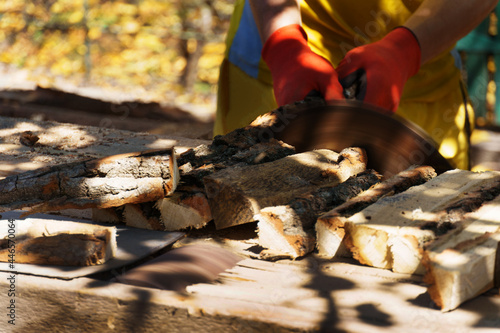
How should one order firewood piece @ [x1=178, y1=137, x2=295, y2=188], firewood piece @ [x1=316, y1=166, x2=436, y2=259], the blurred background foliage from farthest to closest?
the blurred background foliage
firewood piece @ [x1=178, y1=137, x2=295, y2=188]
firewood piece @ [x1=316, y1=166, x2=436, y2=259]

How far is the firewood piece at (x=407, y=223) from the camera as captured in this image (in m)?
1.66

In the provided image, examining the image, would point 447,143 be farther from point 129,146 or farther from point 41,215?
point 41,215

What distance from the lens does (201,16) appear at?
36.3ft

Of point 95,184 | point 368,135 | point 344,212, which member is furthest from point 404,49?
point 95,184

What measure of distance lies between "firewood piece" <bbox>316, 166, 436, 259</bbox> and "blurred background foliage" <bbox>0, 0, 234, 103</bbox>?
28.8 feet

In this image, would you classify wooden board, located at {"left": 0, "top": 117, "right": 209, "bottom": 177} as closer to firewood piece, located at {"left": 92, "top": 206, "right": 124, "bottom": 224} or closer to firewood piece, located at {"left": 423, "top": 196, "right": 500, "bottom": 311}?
firewood piece, located at {"left": 92, "top": 206, "right": 124, "bottom": 224}

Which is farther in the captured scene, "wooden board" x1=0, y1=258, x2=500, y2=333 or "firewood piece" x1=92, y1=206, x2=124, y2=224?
"firewood piece" x1=92, y1=206, x2=124, y2=224

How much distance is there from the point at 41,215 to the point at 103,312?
752 mm

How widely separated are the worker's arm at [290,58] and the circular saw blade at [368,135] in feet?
0.68

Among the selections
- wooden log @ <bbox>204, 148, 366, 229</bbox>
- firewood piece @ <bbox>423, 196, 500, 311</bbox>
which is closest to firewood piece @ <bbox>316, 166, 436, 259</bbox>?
wooden log @ <bbox>204, 148, 366, 229</bbox>

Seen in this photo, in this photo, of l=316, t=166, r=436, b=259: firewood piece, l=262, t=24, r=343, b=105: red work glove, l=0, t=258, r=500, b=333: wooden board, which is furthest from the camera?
l=262, t=24, r=343, b=105: red work glove

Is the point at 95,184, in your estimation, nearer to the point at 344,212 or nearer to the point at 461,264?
the point at 344,212

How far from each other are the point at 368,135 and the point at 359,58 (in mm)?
593

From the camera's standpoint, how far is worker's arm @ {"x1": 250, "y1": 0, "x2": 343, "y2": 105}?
2.64 metres
